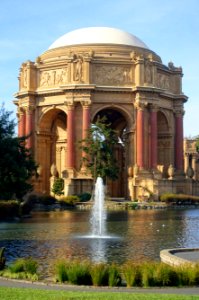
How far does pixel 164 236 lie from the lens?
27109mm

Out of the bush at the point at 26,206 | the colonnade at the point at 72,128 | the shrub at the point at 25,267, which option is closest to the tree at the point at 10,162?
the bush at the point at 26,206

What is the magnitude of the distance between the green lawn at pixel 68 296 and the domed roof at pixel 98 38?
220ft

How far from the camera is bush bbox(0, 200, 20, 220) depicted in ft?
133

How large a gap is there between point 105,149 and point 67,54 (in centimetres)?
1784

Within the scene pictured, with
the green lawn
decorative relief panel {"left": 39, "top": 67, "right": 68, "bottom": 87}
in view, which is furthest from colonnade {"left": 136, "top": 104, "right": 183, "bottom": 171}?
the green lawn

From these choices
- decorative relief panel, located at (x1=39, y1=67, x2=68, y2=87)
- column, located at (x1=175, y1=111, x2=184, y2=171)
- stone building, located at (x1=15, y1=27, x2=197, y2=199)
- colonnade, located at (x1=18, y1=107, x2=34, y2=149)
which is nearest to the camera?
stone building, located at (x1=15, y1=27, x2=197, y2=199)

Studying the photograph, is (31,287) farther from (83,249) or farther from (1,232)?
(1,232)

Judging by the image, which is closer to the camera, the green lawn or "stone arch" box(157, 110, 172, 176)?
the green lawn

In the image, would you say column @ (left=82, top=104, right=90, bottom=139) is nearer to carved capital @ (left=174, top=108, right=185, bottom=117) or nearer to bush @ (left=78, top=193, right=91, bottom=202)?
bush @ (left=78, top=193, right=91, bottom=202)

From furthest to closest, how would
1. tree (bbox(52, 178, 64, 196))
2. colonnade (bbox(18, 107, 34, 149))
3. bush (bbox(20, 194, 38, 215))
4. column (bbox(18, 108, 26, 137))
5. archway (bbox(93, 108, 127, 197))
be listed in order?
1. archway (bbox(93, 108, 127, 197))
2. column (bbox(18, 108, 26, 137))
3. colonnade (bbox(18, 107, 34, 149))
4. tree (bbox(52, 178, 64, 196))
5. bush (bbox(20, 194, 38, 215))

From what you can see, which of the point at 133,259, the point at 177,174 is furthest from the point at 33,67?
the point at 133,259

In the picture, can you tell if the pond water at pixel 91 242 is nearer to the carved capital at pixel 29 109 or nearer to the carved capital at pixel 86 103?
the carved capital at pixel 86 103

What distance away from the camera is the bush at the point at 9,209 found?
4049 cm

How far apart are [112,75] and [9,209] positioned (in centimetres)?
3780
